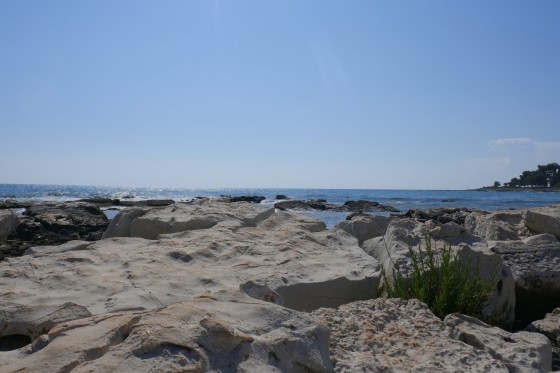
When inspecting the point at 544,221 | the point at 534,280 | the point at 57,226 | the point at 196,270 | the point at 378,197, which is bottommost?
the point at 378,197

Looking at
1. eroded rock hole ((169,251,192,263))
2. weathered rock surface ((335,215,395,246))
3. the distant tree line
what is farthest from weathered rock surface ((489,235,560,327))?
the distant tree line

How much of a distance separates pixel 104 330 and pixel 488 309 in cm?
325

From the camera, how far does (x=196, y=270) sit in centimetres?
480

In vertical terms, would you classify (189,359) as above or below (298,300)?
above

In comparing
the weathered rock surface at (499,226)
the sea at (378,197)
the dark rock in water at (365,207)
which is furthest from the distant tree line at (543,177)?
the weathered rock surface at (499,226)

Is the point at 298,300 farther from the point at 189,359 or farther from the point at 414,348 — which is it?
the point at 189,359

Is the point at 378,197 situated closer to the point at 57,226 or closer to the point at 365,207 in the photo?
the point at 365,207

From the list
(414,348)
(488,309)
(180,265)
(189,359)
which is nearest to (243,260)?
(180,265)

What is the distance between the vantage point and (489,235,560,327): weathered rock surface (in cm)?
512

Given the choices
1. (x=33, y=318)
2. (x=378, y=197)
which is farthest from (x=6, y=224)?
(x=378, y=197)

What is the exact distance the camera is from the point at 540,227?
852 centimetres

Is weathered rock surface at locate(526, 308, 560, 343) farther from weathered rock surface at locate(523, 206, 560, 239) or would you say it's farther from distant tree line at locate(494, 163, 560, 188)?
distant tree line at locate(494, 163, 560, 188)

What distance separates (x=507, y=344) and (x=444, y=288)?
103cm

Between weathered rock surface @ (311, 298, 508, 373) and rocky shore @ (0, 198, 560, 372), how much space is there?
0.01 m
